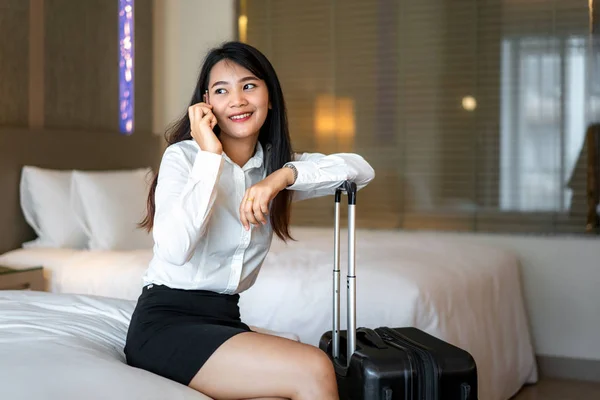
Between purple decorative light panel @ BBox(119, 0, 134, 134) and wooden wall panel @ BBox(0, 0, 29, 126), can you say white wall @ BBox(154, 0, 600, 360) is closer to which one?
purple decorative light panel @ BBox(119, 0, 134, 134)

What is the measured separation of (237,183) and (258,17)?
11.2ft

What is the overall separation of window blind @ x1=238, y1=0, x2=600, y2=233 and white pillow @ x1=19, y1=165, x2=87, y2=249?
1662mm

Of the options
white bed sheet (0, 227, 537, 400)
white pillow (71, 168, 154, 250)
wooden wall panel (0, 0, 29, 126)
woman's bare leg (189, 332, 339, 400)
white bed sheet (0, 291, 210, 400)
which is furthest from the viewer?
white pillow (71, 168, 154, 250)

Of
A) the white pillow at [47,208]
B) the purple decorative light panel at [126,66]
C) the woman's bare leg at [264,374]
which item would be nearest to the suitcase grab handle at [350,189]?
the woman's bare leg at [264,374]

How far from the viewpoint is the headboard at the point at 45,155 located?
379cm

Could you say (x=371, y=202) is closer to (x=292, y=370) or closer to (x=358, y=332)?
(x=358, y=332)

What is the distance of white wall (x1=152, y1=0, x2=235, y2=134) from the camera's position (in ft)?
17.2

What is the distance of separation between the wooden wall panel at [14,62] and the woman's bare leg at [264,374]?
8.55ft

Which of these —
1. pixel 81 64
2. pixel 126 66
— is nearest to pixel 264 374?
pixel 81 64

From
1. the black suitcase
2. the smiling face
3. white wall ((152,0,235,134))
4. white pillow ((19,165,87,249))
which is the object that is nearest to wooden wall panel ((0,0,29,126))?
white pillow ((19,165,87,249))

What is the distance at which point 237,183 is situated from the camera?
2.02 metres

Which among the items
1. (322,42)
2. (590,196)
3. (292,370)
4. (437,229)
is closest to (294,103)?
(322,42)

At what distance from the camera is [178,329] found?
5.65 feet

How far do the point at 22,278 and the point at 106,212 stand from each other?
741 millimetres
